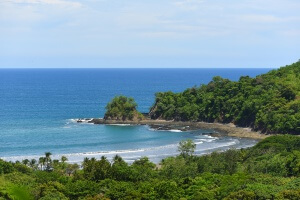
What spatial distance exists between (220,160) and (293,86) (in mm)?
57618

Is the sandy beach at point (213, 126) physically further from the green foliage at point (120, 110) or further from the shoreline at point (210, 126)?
the green foliage at point (120, 110)

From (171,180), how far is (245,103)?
64.6 m

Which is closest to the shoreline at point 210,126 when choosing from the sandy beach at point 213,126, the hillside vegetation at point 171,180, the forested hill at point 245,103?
the sandy beach at point 213,126

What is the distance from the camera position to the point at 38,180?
46344 mm

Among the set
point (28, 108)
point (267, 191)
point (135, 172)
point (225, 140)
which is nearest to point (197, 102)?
point (225, 140)

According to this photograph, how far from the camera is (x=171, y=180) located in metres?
45.3

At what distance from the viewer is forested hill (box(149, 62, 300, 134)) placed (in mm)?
97125

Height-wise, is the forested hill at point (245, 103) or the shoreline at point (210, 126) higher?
the forested hill at point (245, 103)

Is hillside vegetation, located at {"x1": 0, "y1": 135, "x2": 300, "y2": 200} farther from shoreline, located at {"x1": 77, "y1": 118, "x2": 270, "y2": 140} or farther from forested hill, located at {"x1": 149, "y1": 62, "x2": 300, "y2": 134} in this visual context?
forested hill, located at {"x1": 149, "y1": 62, "x2": 300, "y2": 134}

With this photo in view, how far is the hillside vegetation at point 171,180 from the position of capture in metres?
40.3

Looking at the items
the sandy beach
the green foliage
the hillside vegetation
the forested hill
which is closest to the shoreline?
the sandy beach

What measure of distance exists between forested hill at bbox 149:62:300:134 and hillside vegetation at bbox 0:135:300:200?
37634mm

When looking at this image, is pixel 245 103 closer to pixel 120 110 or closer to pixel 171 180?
pixel 120 110

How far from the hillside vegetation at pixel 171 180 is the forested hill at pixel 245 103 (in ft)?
123
